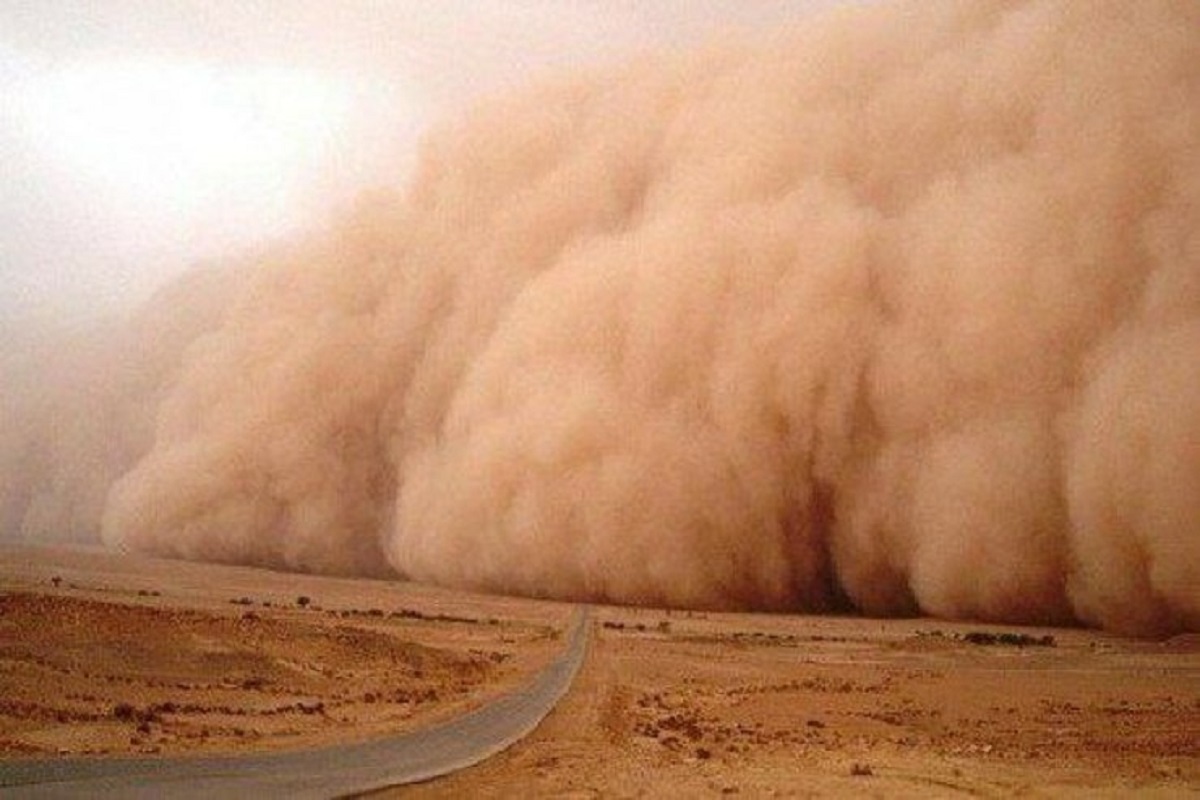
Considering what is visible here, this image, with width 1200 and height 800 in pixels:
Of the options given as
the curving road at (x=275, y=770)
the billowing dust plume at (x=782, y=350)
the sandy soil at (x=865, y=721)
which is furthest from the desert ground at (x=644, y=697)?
the billowing dust plume at (x=782, y=350)

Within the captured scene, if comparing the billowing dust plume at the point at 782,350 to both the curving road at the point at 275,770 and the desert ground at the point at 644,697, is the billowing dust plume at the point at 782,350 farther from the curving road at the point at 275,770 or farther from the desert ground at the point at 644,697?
the curving road at the point at 275,770

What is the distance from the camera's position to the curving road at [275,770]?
5.76 meters

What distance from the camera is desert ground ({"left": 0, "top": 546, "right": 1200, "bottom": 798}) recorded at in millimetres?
7391

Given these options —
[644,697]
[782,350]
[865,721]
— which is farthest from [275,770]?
[782,350]

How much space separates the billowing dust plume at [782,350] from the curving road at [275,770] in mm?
12457

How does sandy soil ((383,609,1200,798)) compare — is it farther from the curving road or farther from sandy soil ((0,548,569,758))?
sandy soil ((0,548,569,758))

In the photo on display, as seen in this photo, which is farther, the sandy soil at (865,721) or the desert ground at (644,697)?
the desert ground at (644,697)

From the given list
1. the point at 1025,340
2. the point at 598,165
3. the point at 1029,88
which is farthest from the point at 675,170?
the point at 1025,340

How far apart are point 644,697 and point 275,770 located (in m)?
5.42

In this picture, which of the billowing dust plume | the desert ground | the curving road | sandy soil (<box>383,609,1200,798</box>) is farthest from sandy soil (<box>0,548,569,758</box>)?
the billowing dust plume

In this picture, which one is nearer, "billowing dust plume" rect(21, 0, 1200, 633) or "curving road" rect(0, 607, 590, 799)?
"curving road" rect(0, 607, 590, 799)

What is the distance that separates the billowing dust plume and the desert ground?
340 centimetres

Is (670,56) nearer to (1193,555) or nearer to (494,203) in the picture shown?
(494,203)

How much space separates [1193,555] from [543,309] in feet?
63.8
